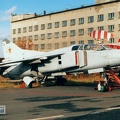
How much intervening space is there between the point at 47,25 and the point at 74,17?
10012 mm

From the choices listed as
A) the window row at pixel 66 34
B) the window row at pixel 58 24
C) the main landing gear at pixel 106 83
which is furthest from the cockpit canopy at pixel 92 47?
the window row at pixel 66 34

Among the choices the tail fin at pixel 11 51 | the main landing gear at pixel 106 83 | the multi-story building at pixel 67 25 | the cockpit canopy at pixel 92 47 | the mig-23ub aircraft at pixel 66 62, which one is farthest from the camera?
the multi-story building at pixel 67 25

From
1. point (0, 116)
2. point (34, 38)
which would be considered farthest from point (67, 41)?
point (0, 116)

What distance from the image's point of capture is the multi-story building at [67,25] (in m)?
67.4

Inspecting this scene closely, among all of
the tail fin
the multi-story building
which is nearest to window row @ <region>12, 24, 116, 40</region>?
the multi-story building

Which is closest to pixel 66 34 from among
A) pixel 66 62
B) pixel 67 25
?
pixel 67 25

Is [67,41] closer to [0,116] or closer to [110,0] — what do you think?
[110,0]

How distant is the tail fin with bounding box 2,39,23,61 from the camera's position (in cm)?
2355

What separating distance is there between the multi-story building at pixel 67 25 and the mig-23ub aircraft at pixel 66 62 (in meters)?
48.4

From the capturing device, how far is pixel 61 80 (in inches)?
855

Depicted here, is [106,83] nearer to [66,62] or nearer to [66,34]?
[66,62]

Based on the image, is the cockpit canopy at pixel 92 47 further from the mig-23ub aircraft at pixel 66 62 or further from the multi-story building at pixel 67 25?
the multi-story building at pixel 67 25

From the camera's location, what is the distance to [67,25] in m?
77.1

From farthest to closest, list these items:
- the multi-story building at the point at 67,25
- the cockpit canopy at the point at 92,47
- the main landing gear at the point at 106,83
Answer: the multi-story building at the point at 67,25
the cockpit canopy at the point at 92,47
the main landing gear at the point at 106,83
